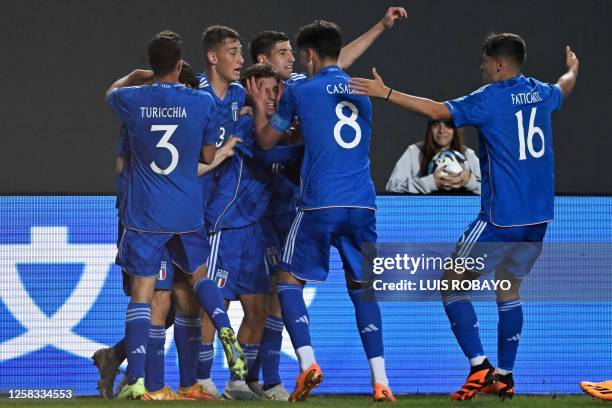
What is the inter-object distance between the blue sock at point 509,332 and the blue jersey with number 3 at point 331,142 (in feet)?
2.94

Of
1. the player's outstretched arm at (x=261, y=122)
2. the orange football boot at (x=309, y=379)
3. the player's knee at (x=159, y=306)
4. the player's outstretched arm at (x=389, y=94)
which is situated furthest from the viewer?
the player's knee at (x=159, y=306)

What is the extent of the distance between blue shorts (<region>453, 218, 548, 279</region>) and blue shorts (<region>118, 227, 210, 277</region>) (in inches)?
55.3

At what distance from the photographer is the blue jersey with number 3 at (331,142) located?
253 inches

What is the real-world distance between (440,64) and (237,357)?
3938mm

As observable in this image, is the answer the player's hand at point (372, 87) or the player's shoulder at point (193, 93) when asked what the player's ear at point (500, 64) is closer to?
the player's hand at point (372, 87)

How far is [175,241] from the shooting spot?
6.65 meters

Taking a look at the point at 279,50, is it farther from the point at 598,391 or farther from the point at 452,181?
the point at 598,391

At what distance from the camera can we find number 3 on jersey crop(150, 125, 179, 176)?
21.1 ft

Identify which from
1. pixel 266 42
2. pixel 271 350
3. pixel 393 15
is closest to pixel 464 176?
pixel 393 15

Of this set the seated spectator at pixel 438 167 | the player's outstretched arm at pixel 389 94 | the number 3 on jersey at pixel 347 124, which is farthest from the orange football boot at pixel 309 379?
the seated spectator at pixel 438 167

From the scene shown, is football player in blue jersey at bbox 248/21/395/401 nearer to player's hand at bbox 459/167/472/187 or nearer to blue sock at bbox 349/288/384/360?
blue sock at bbox 349/288/384/360

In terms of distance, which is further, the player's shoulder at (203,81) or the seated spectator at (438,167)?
the seated spectator at (438,167)

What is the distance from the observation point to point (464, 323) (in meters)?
6.46

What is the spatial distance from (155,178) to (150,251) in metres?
0.38
